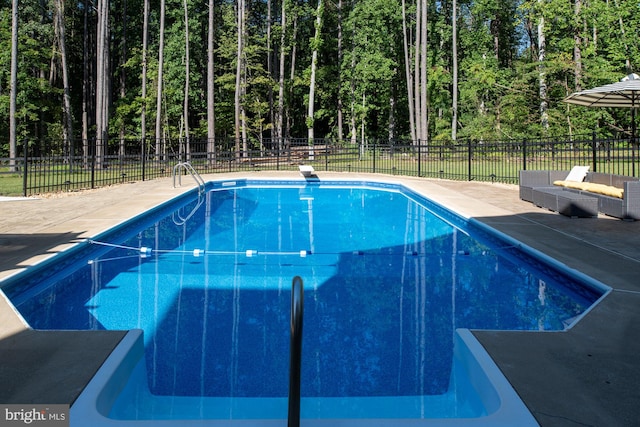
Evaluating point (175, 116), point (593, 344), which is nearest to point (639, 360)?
point (593, 344)

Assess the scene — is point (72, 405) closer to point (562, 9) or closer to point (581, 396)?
point (581, 396)

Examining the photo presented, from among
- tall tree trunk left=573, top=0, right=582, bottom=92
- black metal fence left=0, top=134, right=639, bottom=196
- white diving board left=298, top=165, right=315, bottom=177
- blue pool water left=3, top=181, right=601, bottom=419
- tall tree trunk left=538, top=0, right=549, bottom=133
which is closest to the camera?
blue pool water left=3, top=181, right=601, bottom=419

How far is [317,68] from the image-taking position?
3659cm

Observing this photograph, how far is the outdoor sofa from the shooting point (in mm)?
8695

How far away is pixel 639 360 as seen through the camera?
3248 mm

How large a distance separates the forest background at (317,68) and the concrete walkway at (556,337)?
1644 cm

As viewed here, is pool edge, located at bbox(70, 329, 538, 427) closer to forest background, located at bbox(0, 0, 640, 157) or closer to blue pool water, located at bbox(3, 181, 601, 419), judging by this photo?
blue pool water, located at bbox(3, 181, 601, 419)

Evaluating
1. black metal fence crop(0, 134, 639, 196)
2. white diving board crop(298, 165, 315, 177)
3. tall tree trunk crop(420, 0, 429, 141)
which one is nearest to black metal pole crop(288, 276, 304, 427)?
black metal fence crop(0, 134, 639, 196)

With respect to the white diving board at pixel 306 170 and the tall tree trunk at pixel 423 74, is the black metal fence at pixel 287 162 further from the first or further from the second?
the white diving board at pixel 306 170

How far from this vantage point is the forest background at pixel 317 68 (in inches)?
1016
